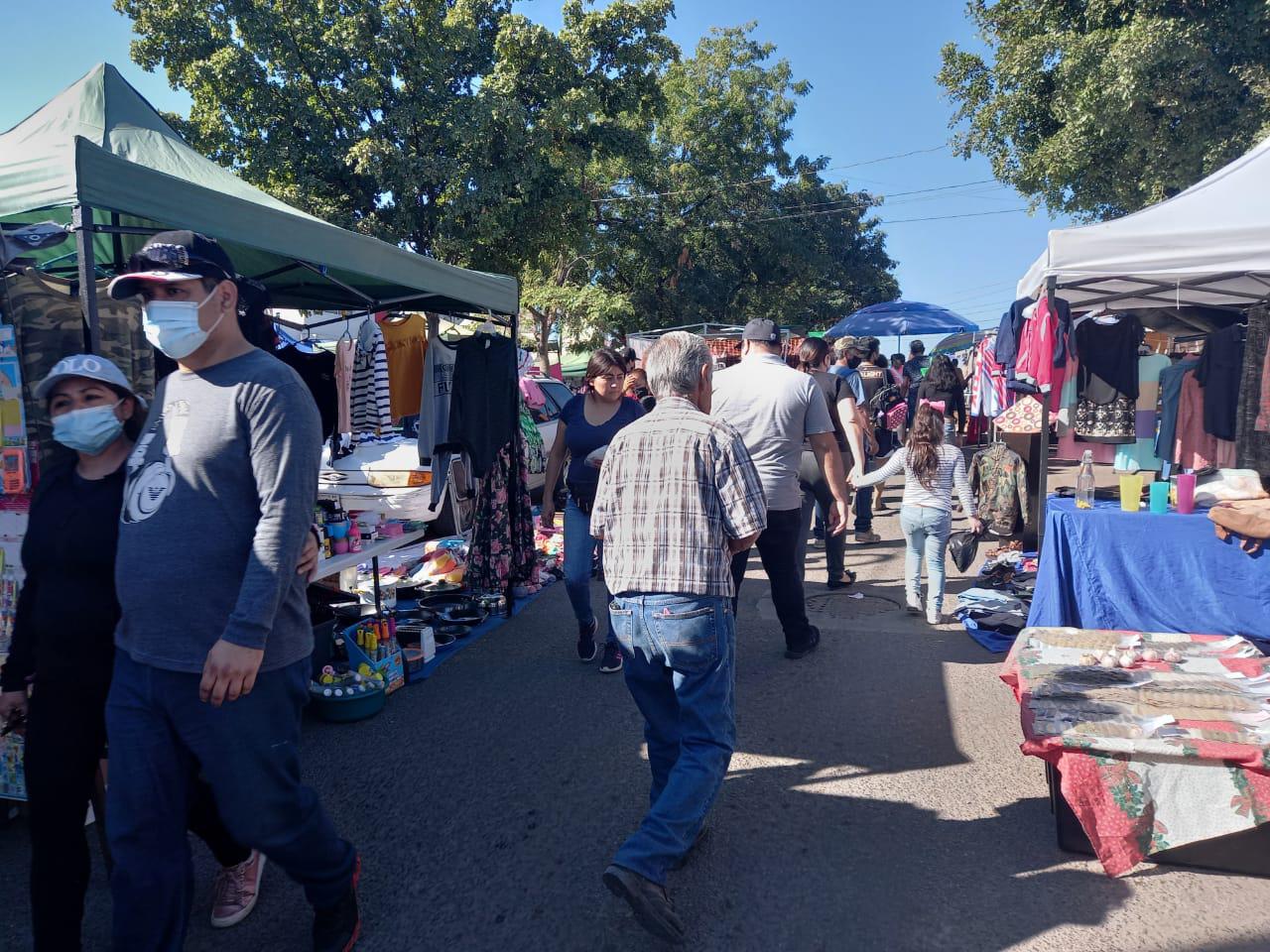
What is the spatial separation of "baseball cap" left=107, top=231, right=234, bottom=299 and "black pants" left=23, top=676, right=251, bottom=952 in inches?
44.2

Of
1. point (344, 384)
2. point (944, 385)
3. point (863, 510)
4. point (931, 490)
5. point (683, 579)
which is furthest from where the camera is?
point (944, 385)

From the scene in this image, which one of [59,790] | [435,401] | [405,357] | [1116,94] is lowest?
[59,790]

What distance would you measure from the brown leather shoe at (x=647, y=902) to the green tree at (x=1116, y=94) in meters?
15.1

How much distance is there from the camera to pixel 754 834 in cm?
331

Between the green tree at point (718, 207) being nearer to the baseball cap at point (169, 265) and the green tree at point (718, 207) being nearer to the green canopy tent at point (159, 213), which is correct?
the green canopy tent at point (159, 213)

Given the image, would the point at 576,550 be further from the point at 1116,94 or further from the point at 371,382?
the point at 1116,94

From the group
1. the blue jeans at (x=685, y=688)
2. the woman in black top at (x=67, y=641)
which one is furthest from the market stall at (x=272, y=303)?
the blue jeans at (x=685, y=688)

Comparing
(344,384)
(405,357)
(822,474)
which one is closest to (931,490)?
(822,474)

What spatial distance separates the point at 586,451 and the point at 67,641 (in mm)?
3011

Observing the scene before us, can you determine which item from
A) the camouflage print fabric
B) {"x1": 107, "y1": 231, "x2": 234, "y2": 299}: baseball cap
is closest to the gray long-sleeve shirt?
{"x1": 107, "y1": 231, "x2": 234, "y2": 299}: baseball cap

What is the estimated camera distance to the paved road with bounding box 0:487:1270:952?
2752 millimetres

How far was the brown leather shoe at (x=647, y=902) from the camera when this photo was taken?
8.21 ft

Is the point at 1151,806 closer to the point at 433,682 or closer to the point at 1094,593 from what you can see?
the point at 1094,593

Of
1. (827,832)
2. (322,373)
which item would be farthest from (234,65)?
(827,832)
